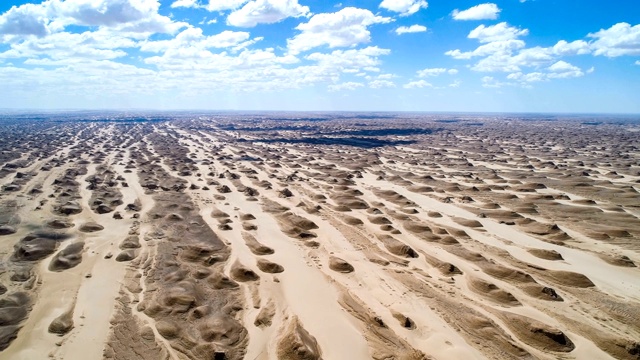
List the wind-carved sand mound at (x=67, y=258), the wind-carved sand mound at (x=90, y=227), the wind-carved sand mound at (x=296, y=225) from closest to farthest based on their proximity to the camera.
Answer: the wind-carved sand mound at (x=67, y=258) → the wind-carved sand mound at (x=90, y=227) → the wind-carved sand mound at (x=296, y=225)

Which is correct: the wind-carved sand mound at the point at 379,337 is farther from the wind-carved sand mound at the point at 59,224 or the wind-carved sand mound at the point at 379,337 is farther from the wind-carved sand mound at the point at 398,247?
the wind-carved sand mound at the point at 59,224

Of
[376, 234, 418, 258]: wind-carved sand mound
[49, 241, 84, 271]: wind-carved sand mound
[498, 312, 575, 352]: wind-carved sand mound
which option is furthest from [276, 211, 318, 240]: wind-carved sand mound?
[498, 312, 575, 352]: wind-carved sand mound

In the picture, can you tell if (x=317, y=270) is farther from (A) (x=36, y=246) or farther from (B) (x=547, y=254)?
(A) (x=36, y=246)

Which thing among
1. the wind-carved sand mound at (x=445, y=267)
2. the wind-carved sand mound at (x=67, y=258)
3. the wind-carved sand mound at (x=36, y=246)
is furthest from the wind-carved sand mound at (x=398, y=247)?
the wind-carved sand mound at (x=36, y=246)

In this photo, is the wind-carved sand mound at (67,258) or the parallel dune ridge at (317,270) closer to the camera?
the parallel dune ridge at (317,270)

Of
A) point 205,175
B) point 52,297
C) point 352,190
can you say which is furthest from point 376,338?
point 205,175

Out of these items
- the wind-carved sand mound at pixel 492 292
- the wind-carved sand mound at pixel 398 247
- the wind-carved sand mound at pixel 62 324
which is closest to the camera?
the wind-carved sand mound at pixel 62 324

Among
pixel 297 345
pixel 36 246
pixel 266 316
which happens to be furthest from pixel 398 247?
pixel 36 246

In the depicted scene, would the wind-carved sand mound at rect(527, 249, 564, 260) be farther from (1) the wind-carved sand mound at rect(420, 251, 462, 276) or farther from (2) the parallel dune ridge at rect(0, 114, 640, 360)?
(1) the wind-carved sand mound at rect(420, 251, 462, 276)
